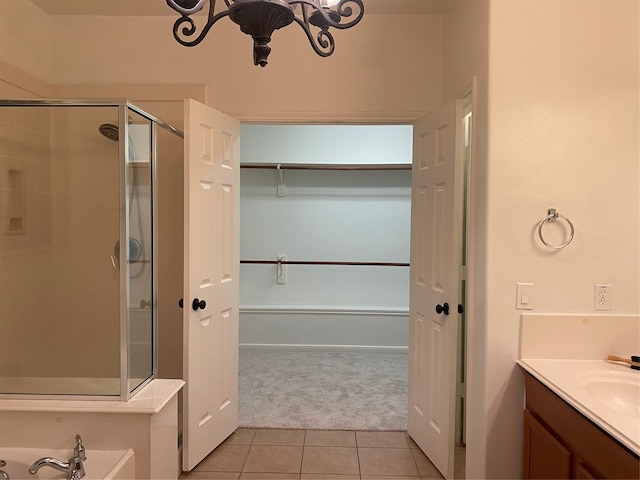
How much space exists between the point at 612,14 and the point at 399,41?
119 cm

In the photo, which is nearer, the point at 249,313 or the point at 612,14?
the point at 612,14

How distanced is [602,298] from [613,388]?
426 mm

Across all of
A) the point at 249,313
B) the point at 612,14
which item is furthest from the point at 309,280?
the point at 612,14

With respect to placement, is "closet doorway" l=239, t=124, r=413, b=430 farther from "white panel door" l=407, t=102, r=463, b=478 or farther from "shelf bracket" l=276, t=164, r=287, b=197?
"white panel door" l=407, t=102, r=463, b=478

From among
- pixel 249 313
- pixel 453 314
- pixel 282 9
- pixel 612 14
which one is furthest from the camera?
pixel 249 313

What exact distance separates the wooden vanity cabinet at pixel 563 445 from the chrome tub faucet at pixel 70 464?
72.0 inches

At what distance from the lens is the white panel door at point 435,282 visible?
7.28 ft

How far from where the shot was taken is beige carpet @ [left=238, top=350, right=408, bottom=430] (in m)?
→ 2.93

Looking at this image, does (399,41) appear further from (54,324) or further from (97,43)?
(54,324)

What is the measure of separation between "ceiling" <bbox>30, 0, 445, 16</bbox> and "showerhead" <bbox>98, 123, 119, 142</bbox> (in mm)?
787

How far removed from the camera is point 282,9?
1150mm

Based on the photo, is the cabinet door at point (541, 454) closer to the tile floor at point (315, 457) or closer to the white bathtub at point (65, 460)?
the tile floor at point (315, 457)

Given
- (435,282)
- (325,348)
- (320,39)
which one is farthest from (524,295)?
(325,348)

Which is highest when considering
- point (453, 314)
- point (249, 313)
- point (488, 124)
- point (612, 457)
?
point (488, 124)
